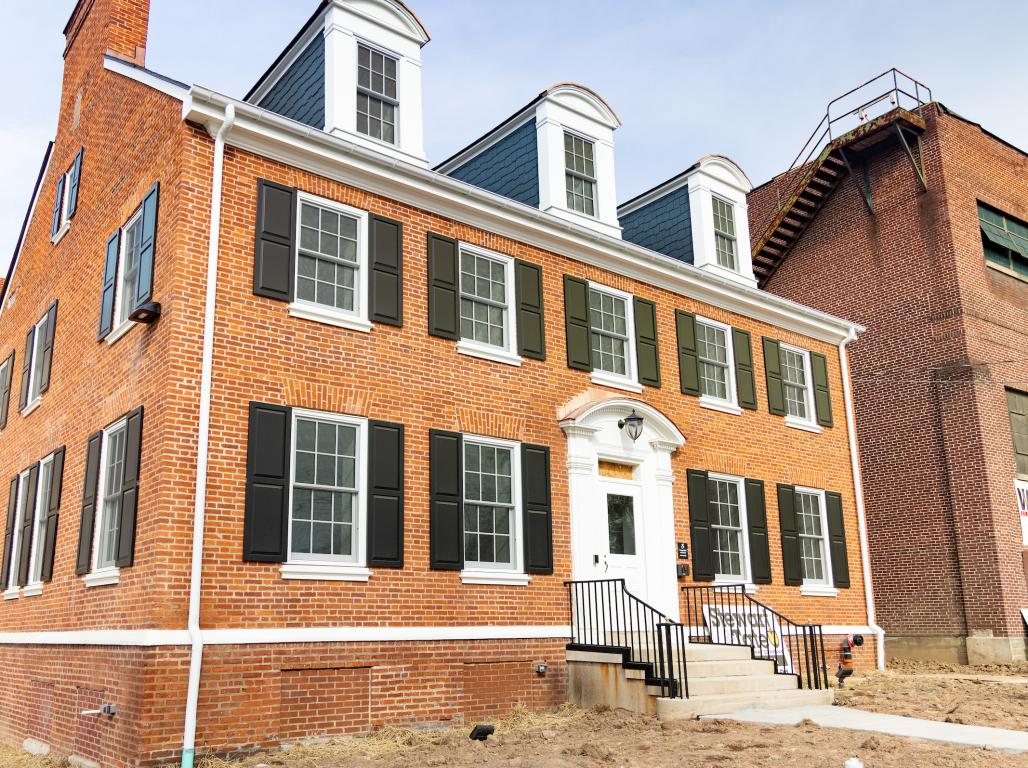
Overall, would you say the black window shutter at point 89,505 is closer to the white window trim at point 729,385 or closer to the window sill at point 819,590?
the white window trim at point 729,385

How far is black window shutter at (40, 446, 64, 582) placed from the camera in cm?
1275

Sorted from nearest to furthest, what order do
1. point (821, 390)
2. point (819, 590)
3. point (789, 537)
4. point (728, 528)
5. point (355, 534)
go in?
1. point (355, 534)
2. point (728, 528)
3. point (789, 537)
4. point (819, 590)
5. point (821, 390)

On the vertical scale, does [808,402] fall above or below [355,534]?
above

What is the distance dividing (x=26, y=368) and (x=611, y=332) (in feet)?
31.4

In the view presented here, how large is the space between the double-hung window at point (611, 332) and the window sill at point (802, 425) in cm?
401

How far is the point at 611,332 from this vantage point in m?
14.8

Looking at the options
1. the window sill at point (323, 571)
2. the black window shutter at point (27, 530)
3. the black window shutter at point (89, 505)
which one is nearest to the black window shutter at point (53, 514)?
the black window shutter at point (27, 530)

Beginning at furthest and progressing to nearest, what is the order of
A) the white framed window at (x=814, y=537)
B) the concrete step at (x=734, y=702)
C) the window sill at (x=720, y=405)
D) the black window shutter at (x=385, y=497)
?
the white framed window at (x=814, y=537) → the window sill at (x=720, y=405) → the black window shutter at (x=385, y=497) → the concrete step at (x=734, y=702)

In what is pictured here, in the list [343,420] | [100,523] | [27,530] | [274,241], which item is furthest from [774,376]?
[27,530]

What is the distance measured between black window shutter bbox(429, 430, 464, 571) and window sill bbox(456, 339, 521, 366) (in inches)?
47.2

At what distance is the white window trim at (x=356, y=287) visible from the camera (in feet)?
36.7

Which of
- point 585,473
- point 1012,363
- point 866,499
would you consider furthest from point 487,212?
point 1012,363

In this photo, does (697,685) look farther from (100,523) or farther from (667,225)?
(667,225)

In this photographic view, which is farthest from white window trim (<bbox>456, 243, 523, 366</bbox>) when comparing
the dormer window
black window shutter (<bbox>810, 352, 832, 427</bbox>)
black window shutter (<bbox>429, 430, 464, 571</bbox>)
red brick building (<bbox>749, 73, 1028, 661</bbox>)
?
red brick building (<bbox>749, 73, 1028, 661</bbox>)
